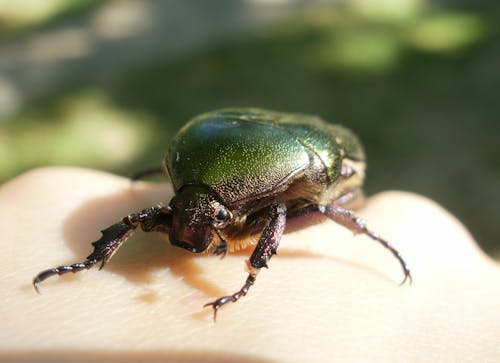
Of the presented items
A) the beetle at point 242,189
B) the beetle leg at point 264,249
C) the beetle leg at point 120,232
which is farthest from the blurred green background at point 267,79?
the beetle leg at point 120,232

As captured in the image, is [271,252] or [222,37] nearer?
[271,252]

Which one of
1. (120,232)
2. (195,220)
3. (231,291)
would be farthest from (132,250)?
(231,291)

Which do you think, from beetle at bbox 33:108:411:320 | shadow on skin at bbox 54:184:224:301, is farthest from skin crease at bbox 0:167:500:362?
beetle at bbox 33:108:411:320

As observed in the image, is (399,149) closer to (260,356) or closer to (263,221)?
(263,221)

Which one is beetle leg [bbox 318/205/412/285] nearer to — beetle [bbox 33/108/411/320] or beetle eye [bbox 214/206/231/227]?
beetle [bbox 33/108/411/320]

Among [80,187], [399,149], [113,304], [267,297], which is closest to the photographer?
[113,304]

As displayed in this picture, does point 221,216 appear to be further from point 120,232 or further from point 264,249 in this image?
point 120,232

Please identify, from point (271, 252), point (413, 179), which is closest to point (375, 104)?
point (413, 179)

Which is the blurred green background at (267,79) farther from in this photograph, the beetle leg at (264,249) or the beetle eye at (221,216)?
the beetle eye at (221,216)
